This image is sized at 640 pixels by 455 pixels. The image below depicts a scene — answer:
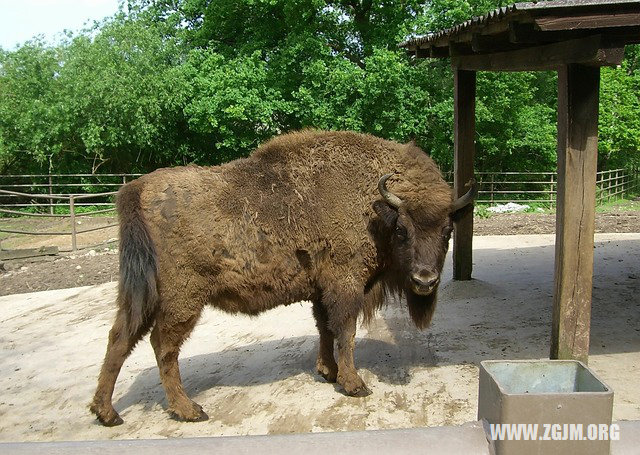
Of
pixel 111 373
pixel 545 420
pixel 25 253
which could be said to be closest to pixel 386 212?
pixel 111 373

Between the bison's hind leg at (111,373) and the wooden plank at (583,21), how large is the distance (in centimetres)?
373

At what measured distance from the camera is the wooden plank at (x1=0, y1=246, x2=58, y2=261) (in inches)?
480

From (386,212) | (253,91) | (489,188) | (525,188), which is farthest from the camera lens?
(525,188)

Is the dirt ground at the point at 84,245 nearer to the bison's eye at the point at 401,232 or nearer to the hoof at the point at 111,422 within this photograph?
the hoof at the point at 111,422

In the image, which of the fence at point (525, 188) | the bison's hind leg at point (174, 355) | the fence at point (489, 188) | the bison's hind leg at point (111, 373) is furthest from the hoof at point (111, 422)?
the fence at point (525, 188)

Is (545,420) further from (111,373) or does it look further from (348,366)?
(111,373)

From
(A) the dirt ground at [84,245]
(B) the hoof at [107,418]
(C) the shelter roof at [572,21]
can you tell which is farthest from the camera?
(A) the dirt ground at [84,245]

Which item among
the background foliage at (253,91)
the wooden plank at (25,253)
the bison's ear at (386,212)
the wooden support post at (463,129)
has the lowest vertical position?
the wooden plank at (25,253)

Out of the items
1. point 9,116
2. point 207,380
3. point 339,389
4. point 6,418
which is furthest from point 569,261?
point 9,116

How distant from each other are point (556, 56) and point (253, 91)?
51.9 ft

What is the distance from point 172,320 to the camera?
14.8 feet

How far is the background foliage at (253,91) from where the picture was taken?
1873 cm

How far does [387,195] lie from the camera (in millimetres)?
4711

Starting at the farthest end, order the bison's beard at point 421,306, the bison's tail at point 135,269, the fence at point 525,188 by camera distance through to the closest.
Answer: the fence at point 525,188, the bison's beard at point 421,306, the bison's tail at point 135,269
